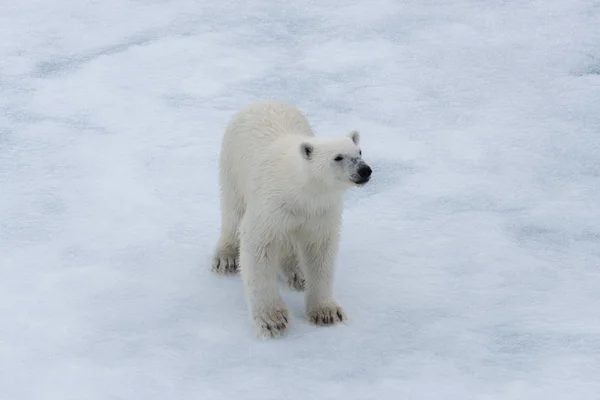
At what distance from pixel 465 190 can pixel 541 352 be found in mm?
1768

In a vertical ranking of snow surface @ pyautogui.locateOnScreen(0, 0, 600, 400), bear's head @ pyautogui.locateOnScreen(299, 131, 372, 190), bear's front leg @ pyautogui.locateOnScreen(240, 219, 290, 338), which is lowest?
snow surface @ pyautogui.locateOnScreen(0, 0, 600, 400)

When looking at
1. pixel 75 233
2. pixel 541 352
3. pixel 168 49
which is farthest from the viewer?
pixel 168 49

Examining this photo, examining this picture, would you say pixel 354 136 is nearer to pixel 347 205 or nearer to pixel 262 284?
pixel 262 284

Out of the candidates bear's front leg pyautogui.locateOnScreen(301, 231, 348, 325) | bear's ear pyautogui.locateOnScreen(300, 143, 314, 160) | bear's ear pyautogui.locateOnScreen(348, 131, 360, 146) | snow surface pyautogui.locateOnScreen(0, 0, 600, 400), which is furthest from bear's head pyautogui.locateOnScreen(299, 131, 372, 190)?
snow surface pyautogui.locateOnScreen(0, 0, 600, 400)

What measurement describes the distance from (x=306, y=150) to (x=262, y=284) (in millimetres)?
688

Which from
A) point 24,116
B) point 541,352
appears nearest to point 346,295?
point 541,352

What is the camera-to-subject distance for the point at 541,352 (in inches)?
169

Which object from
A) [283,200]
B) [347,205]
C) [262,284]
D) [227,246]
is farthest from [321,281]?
[347,205]

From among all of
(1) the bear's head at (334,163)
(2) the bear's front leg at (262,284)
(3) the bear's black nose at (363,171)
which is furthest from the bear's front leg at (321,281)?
(3) the bear's black nose at (363,171)

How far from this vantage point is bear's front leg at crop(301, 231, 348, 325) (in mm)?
4461

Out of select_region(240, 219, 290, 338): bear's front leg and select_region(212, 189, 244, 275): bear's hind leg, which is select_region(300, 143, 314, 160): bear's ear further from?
select_region(212, 189, 244, 275): bear's hind leg

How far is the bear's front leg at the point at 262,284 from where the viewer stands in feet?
14.4

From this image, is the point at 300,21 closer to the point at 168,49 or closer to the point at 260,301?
the point at 168,49

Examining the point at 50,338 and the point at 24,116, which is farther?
the point at 24,116
